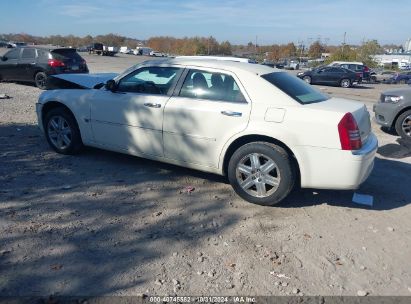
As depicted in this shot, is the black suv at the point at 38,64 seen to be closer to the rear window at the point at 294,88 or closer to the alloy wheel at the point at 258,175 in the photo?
the rear window at the point at 294,88

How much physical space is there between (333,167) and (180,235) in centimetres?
174

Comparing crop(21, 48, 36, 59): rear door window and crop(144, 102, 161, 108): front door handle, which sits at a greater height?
crop(21, 48, 36, 59): rear door window

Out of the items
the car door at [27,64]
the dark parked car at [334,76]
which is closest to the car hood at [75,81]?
the car door at [27,64]

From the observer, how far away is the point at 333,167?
4074 mm

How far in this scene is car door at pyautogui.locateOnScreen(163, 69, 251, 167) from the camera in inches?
174

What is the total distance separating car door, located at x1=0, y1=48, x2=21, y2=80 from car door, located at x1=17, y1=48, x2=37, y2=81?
249 mm

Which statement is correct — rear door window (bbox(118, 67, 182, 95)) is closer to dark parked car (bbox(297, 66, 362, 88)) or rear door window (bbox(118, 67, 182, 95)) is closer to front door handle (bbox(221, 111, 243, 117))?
front door handle (bbox(221, 111, 243, 117))

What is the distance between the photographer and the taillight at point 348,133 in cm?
400

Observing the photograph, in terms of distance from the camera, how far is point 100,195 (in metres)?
4.52

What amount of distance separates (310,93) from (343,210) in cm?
146

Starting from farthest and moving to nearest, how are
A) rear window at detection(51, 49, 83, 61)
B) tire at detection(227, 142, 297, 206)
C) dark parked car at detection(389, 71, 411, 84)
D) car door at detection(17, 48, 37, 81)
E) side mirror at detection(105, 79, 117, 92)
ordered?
1. dark parked car at detection(389, 71, 411, 84)
2. car door at detection(17, 48, 37, 81)
3. rear window at detection(51, 49, 83, 61)
4. side mirror at detection(105, 79, 117, 92)
5. tire at detection(227, 142, 297, 206)

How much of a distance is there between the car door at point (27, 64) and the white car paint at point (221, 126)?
10.4m

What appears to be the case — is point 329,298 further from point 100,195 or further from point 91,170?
point 91,170

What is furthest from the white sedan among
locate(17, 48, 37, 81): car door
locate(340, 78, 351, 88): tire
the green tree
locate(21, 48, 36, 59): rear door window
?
the green tree
